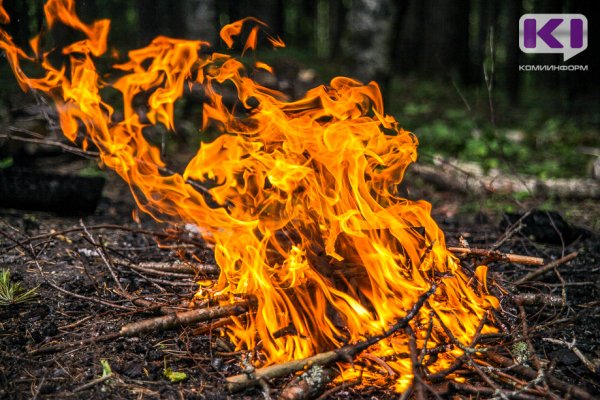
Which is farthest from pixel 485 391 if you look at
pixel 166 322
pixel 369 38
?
pixel 369 38

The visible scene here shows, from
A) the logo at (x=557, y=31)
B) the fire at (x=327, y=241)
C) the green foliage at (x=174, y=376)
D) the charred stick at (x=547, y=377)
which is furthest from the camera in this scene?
the logo at (x=557, y=31)

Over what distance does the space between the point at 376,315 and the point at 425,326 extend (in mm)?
341

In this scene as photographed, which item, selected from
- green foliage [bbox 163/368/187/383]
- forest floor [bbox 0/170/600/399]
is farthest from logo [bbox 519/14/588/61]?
green foliage [bbox 163/368/187/383]

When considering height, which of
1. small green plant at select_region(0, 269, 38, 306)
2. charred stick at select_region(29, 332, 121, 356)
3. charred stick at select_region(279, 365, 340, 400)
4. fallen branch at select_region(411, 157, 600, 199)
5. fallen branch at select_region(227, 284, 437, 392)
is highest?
small green plant at select_region(0, 269, 38, 306)

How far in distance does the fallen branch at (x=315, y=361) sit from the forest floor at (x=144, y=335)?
0.09 metres

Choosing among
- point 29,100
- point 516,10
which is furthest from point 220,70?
point 516,10

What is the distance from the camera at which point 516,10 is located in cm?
1675

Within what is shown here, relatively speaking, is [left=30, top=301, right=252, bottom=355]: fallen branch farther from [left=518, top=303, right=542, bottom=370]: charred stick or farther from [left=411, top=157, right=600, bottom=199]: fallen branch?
[left=411, top=157, right=600, bottom=199]: fallen branch

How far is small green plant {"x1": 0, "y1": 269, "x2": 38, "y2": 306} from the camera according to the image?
4.22 meters

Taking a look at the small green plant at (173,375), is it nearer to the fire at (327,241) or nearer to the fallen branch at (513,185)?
the fire at (327,241)

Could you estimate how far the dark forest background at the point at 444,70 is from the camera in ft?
31.2

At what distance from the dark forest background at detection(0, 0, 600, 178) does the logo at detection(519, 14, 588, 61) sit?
374mm

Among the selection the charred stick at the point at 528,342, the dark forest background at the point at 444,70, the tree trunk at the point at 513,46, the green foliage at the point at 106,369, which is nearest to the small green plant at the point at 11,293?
the green foliage at the point at 106,369

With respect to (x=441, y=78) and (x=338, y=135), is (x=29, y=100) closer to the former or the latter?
(x=338, y=135)
